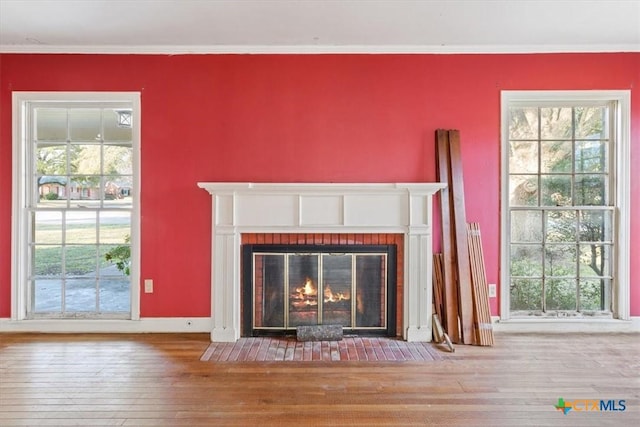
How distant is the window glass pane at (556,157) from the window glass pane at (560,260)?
0.72m

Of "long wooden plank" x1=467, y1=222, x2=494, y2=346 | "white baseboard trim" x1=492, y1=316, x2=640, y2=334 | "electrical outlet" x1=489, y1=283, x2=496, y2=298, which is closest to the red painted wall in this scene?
"long wooden plank" x1=467, y1=222, x2=494, y2=346

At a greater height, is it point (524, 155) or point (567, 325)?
point (524, 155)

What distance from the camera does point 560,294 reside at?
3.68m

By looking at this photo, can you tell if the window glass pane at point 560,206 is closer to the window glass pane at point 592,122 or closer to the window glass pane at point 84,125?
the window glass pane at point 592,122

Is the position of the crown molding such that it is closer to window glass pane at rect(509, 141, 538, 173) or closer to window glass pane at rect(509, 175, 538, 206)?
window glass pane at rect(509, 141, 538, 173)

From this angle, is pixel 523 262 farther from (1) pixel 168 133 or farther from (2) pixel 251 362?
(1) pixel 168 133

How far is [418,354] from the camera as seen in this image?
3.12 metres

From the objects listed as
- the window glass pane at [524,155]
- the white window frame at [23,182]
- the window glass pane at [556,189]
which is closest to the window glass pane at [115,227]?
the white window frame at [23,182]

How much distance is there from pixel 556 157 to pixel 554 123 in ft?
1.03

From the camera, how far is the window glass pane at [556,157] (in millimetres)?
3646

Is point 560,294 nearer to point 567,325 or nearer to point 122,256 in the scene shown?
point 567,325

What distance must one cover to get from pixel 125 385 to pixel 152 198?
1618 millimetres

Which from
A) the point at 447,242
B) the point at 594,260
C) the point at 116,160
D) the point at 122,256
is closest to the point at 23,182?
the point at 116,160

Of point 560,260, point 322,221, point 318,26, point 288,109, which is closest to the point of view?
point 318,26
